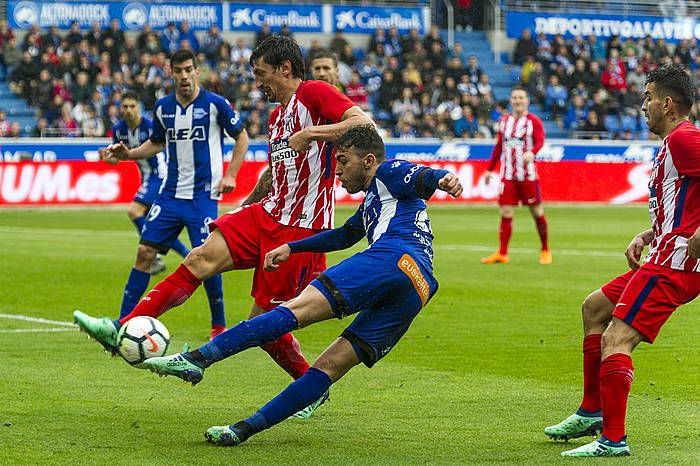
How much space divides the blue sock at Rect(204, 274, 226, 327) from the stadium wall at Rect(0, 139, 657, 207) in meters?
17.8

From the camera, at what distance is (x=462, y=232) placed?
77.4 feet

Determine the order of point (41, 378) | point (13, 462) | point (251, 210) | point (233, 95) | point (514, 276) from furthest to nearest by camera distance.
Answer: point (233, 95)
point (514, 276)
point (41, 378)
point (251, 210)
point (13, 462)

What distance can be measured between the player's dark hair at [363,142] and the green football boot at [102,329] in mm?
1787

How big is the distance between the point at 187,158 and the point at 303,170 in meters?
3.13

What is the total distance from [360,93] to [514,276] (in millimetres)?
19628

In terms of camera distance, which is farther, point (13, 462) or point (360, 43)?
point (360, 43)

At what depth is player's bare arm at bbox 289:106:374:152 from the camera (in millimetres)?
7121

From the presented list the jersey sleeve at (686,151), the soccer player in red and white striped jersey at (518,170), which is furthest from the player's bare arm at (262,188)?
the soccer player in red and white striped jersey at (518,170)

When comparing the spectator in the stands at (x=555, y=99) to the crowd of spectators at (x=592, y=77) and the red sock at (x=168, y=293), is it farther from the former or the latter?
the red sock at (x=168, y=293)

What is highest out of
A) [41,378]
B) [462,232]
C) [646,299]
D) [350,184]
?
[350,184]

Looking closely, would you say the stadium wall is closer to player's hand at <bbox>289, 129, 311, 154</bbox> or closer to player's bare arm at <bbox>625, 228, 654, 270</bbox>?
player's hand at <bbox>289, 129, 311, 154</bbox>

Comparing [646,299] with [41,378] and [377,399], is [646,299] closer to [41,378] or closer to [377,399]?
[377,399]

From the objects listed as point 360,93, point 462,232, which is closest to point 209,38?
point 360,93

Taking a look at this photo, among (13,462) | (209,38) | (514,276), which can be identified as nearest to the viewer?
(13,462)
